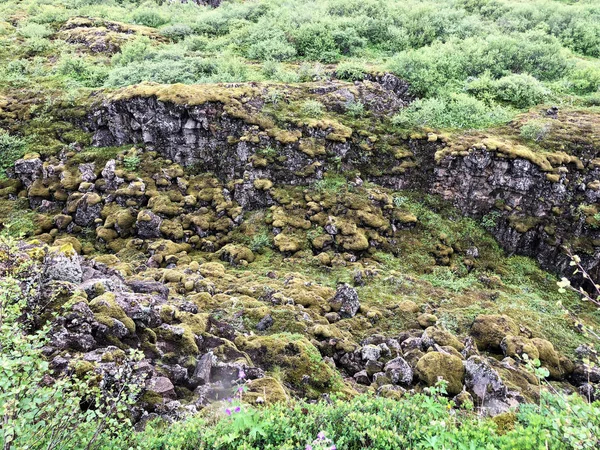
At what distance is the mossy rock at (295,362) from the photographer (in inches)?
350

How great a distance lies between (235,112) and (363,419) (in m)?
18.0

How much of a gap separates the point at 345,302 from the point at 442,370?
13.4 ft

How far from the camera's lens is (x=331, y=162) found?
1981 centimetres

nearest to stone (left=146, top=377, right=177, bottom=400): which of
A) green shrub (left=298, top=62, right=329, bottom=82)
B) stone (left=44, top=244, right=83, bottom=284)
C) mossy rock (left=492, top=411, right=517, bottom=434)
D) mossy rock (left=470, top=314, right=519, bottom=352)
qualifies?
stone (left=44, top=244, right=83, bottom=284)

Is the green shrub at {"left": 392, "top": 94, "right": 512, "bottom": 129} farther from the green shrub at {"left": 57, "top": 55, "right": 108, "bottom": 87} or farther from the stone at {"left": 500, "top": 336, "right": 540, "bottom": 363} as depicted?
the green shrub at {"left": 57, "top": 55, "right": 108, "bottom": 87}

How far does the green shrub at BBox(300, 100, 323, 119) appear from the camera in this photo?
21047 mm

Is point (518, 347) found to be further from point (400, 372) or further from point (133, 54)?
point (133, 54)

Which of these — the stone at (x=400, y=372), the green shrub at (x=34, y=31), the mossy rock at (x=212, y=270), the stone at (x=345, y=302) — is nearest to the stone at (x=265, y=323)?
the stone at (x=345, y=302)

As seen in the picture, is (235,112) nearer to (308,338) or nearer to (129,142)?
(129,142)

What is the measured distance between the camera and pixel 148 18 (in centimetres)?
4306

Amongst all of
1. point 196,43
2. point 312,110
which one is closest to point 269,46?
point 196,43

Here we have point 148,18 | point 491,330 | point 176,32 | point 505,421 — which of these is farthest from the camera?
point 148,18

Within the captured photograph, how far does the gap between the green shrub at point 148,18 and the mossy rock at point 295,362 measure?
45.1 metres

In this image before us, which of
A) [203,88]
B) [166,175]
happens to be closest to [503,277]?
[166,175]
